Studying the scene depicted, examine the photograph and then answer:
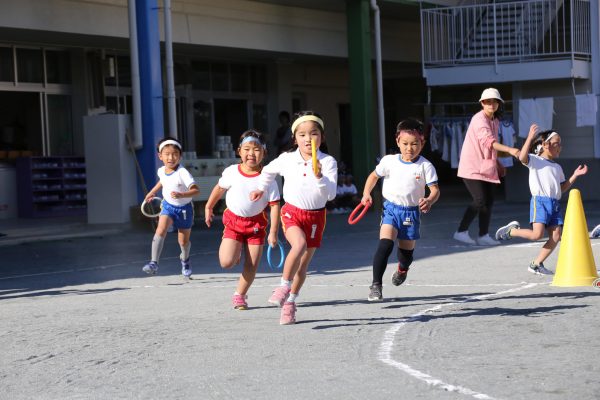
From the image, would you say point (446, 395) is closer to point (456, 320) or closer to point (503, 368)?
point (503, 368)

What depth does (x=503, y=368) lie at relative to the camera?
644 centimetres

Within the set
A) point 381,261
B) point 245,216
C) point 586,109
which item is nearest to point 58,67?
point 586,109

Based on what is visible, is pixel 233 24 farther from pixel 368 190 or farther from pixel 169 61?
pixel 368 190

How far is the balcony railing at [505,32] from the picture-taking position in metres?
24.2

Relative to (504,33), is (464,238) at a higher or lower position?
lower

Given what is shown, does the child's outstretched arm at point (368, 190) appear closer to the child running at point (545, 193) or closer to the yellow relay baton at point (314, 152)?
the yellow relay baton at point (314, 152)

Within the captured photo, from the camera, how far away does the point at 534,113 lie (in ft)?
78.8

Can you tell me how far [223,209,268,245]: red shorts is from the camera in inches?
367

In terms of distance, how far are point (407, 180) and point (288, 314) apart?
1.87 meters

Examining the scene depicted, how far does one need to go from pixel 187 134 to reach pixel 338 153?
21.4 ft

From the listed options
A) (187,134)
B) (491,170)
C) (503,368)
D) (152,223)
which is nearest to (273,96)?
(187,134)

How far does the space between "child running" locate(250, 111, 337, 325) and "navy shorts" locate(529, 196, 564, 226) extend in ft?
A: 10.0

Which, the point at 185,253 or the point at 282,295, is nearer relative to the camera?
the point at 282,295

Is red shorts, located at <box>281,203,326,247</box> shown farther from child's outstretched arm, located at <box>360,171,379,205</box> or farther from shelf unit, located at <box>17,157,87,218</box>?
shelf unit, located at <box>17,157,87,218</box>
